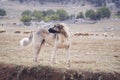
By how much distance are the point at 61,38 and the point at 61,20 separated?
205 ft

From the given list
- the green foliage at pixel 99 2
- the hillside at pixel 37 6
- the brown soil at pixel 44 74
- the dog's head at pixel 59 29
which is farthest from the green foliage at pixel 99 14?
the brown soil at pixel 44 74

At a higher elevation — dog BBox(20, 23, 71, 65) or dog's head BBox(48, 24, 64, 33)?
dog's head BBox(48, 24, 64, 33)

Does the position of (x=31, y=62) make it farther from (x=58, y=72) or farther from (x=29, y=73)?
(x=58, y=72)

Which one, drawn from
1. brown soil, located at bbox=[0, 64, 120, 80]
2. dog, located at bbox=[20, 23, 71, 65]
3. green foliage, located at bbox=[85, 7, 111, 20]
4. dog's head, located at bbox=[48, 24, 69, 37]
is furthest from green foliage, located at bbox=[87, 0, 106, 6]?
brown soil, located at bbox=[0, 64, 120, 80]

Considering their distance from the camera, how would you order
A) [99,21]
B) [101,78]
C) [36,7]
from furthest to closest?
[36,7] → [99,21] → [101,78]

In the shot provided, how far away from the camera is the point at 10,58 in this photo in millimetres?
21547

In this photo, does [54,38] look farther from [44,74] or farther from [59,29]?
[44,74]

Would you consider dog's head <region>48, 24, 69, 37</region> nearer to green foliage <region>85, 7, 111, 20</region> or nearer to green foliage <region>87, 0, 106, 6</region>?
green foliage <region>85, 7, 111, 20</region>

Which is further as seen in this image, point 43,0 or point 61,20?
point 43,0

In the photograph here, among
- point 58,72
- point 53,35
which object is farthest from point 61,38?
point 58,72

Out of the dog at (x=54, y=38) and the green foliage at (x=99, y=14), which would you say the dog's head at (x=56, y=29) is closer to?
the dog at (x=54, y=38)

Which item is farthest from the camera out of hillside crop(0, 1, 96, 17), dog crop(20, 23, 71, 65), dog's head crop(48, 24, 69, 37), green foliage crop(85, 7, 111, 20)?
hillside crop(0, 1, 96, 17)

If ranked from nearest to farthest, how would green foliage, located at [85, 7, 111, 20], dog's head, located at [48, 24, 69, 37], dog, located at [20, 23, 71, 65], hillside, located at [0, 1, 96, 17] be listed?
dog, located at [20, 23, 71, 65]
dog's head, located at [48, 24, 69, 37]
green foliage, located at [85, 7, 111, 20]
hillside, located at [0, 1, 96, 17]

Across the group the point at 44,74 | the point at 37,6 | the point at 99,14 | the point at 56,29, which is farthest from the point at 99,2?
the point at 44,74
